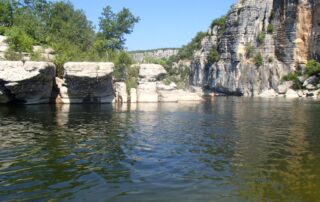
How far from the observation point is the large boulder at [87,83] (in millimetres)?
46375

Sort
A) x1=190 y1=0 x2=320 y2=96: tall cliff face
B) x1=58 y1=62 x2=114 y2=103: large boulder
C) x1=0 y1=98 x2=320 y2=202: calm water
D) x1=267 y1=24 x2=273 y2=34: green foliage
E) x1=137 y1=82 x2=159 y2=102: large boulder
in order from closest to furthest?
x1=0 y1=98 x2=320 y2=202: calm water < x1=58 y1=62 x2=114 y2=103: large boulder < x1=137 y1=82 x2=159 y2=102: large boulder < x1=190 y1=0 x2=320 y2=96: tall cliff face < x1=267 y1=24 x2=273 y2=34: green foliage

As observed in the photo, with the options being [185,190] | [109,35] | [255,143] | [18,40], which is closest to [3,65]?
[18,40]

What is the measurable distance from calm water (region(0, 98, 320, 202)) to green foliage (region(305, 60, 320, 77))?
76562 millimetres

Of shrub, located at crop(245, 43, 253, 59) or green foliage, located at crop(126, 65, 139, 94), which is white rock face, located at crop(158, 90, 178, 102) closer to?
green foliage, located at crop(126, 65, 139, 94)

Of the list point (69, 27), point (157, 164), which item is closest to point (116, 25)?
point (69, 27)

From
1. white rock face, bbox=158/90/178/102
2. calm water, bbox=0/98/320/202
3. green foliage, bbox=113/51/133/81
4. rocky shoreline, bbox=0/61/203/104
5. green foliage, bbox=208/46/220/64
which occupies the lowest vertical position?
calm water, bbox=0/98/320/202

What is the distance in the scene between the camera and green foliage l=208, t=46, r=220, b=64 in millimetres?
128975

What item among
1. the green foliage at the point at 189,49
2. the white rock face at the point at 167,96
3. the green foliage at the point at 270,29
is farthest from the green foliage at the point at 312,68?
the green foliage at the point at 189,49

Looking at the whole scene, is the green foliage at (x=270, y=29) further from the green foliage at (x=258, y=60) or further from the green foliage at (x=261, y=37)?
the green foliage at (x=258, y=60)

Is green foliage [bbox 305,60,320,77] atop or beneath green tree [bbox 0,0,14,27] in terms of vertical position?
beneath

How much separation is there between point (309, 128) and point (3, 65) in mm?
32199

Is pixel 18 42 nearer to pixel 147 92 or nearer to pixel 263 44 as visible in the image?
pixel 147 92

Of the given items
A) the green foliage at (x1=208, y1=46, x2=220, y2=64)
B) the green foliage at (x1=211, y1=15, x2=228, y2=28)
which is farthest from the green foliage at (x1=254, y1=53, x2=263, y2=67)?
the green foliage at (x1=211, y1=15, x2=228, y2=28)

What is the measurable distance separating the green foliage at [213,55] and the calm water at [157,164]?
105 m
